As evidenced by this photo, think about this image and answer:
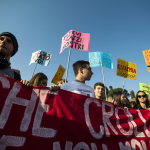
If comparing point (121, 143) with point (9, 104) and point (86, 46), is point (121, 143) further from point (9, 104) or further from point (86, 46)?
point (86, 46)

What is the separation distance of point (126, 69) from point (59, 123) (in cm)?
571

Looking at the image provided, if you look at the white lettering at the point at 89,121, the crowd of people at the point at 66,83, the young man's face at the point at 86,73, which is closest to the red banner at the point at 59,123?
the white lettering at the point at 89,121

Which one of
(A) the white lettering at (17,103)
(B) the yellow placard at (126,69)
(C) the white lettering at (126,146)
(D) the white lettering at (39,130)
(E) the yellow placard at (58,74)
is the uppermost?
(B) the yellow placard at (126,69)

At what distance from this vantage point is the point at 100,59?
6.33 m

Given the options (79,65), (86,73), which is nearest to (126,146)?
(86,73)

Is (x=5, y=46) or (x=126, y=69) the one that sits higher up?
(x=126, y=69)

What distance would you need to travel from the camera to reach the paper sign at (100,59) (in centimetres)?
632

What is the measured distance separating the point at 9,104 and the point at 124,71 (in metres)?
6.00

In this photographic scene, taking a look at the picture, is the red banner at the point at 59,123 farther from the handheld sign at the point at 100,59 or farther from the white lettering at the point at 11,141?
the handheld sign at the point at 100,59

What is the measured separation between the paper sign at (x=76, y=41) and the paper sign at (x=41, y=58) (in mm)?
2066

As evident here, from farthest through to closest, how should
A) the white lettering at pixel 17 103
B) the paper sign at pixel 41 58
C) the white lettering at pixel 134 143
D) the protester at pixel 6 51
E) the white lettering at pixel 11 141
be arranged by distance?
the paper sign at pixel 41 58, the white lettering at pixel 134 143, the protester at pixel 6 51, the white lettering at pixel 17 103, the white lettering at pixel 11 141

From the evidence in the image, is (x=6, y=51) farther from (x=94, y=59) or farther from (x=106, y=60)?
(x=106, y=60)

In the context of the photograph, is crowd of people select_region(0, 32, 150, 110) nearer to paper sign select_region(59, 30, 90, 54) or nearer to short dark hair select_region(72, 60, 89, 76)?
short dark hair select_region(72, 60, 89, 76)

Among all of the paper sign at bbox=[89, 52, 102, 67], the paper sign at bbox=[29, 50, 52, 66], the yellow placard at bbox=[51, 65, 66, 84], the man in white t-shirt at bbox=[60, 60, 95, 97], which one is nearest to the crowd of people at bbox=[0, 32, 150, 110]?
the man in white t-shirt at bbox=[60, 60, 95, 97]
